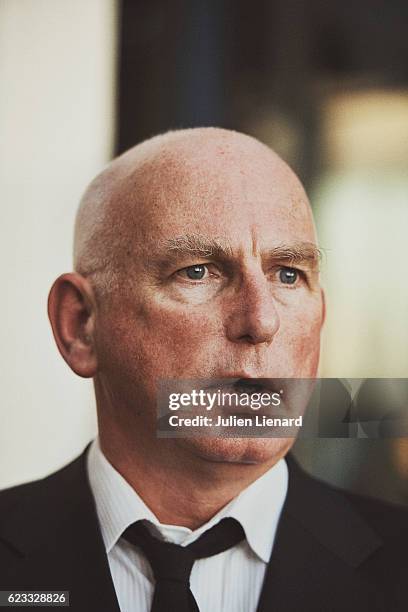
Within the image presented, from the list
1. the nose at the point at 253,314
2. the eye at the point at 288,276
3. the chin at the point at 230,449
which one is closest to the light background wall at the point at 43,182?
the chin at the point at 230,449

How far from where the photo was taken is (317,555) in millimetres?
1612

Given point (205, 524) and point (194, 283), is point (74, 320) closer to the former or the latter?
point (194, 283)

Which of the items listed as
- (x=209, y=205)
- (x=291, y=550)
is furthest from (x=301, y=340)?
(x=291, y=550)

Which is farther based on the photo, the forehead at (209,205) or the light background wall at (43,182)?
the light background wall at (43,182)

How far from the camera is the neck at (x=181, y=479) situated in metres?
1.58

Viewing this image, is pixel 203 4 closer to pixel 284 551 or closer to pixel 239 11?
pixel 239 11

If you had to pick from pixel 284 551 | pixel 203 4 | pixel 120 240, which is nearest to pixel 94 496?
pixel 284 551

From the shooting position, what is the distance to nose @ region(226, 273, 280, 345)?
60.2 inches

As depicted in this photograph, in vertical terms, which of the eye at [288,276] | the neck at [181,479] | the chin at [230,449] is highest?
the eye at [288,276]

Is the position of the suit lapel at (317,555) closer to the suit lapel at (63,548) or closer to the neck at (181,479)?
the neck at (181,479)

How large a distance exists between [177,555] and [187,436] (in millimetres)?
237

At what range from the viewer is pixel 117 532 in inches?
63.2

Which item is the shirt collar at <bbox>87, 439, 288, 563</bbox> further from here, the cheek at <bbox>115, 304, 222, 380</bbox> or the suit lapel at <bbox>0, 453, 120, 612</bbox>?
the cheek at <bbox>115, 304, 222, 380</bbox>

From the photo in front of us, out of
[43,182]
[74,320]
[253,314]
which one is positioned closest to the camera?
[253,314]
